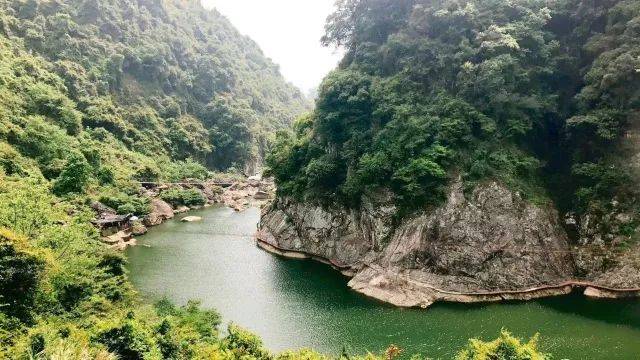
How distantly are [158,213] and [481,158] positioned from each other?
38.1m

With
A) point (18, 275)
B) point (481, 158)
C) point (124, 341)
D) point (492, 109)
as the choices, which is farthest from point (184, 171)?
point (124, 341)

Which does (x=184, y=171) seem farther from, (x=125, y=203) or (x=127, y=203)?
(x=127, y=203)

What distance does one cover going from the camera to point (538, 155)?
3853 cm

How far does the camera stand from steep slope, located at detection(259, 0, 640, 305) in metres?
32.4

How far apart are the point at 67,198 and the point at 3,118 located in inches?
470

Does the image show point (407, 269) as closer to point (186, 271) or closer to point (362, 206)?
point (362, 206)

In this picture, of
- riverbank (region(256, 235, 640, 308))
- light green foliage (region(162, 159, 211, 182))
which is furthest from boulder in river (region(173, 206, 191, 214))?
riverbank (region(256, 235, 640, 308))

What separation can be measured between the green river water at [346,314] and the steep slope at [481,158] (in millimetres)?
1928

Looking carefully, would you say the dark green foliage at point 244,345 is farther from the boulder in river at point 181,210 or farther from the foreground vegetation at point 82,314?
the boulder in river at point 181,210

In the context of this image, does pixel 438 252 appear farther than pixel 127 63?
No

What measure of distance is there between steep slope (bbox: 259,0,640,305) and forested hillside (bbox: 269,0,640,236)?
0.11 m

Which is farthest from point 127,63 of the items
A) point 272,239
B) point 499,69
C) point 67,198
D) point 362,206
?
point 499,69

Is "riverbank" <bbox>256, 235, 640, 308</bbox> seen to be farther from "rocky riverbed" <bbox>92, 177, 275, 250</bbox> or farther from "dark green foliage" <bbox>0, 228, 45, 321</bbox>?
"rocky riverbed" <bbox>92, 177, 275, 250</bbox>

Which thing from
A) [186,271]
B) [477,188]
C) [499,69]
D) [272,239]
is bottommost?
[186,271]
